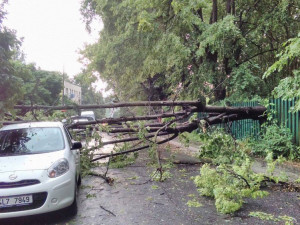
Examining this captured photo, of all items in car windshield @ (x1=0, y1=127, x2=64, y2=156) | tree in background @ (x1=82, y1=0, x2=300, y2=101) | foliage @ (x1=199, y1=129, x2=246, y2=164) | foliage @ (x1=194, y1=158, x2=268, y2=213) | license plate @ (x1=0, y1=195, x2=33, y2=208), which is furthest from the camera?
tree in background @ (x1=82, y1=0, x2=300, y2=101)

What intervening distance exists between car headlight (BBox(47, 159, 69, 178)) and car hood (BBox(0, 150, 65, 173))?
0.23 feet

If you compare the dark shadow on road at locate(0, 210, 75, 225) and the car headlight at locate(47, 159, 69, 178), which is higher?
the car headlight at locate(47, 159, 69, 178)

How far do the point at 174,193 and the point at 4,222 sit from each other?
3.24 m

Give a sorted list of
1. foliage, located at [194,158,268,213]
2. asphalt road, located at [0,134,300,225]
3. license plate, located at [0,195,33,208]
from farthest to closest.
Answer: foliage, located at [194,158,268,213]
asphalt road, located at [0,134,300,225]
license plate, located at [0,195,33,208]

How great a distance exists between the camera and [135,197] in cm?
588

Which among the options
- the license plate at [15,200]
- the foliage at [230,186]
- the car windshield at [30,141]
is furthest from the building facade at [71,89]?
the license plate at [15,200]

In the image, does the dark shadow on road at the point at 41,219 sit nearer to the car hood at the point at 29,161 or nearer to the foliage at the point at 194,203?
the car hood at the point at 29,161

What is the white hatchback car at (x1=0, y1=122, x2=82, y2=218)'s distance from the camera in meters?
4.32

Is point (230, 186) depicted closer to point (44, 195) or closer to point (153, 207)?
point (153, 207)

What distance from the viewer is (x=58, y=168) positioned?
15.6ft

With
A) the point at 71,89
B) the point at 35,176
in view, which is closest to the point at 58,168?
the point at 35,176

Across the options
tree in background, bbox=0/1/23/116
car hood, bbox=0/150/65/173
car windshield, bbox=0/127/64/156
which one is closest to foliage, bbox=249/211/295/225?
car hood, bbox=0/150/65/173

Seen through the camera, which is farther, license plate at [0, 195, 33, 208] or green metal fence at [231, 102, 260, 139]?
green metal fence at [231, 102, 260, 139]

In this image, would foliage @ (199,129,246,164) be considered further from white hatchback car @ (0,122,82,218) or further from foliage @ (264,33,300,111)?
white hatchback car @ (0,122,82,218)
